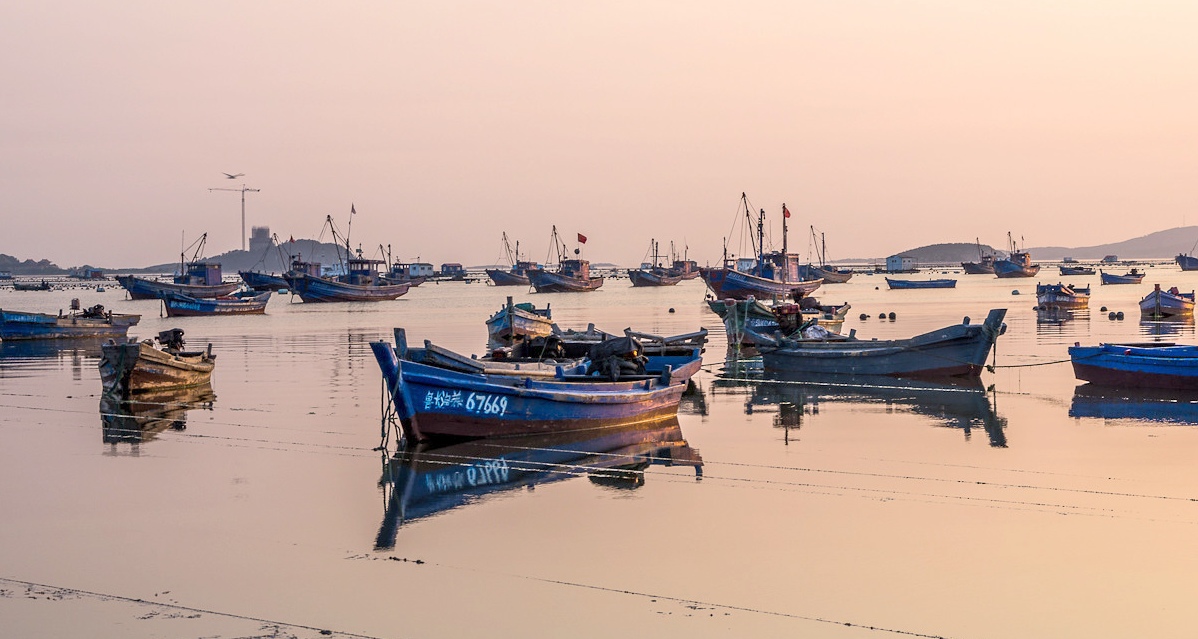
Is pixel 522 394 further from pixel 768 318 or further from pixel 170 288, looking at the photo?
pixel 170 288

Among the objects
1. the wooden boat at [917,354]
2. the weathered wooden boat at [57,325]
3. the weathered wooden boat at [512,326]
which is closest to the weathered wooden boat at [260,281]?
the weathered wooden boat at [57,325]

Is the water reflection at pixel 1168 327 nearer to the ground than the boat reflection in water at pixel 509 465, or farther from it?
farther from it

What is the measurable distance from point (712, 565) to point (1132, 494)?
5.60 metres

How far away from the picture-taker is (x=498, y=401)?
1747cm

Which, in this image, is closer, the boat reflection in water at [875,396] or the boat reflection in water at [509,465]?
the boat reflection in water at [509,465]

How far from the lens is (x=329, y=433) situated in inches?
755

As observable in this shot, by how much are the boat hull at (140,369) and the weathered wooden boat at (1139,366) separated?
58.4ft

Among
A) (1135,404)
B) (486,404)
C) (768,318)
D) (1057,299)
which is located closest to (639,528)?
(486,404)

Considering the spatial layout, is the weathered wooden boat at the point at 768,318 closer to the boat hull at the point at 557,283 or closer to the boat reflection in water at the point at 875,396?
the boat reflection in water at the point at 875,396

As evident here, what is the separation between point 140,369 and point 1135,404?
59.7 feet

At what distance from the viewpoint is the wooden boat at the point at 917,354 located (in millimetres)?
25922

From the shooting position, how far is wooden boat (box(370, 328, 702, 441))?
55.3ft

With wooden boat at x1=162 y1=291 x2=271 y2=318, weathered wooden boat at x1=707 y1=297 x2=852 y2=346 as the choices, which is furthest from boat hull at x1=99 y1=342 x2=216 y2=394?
wooden boat at x1=162 y1=291 x2=271 y2=318

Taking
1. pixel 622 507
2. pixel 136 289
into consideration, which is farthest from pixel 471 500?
pixel 136 289
